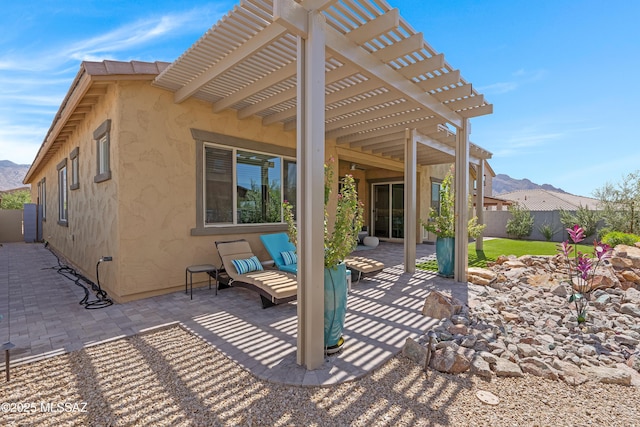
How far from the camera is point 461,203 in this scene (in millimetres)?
6625

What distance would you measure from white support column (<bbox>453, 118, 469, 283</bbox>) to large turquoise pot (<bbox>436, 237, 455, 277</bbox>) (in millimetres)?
187

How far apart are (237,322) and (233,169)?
3.44 meters

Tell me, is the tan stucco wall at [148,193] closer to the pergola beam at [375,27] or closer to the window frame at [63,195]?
the pergola beam at [375,27]

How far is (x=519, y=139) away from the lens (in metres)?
36.8

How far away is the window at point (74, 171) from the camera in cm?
797

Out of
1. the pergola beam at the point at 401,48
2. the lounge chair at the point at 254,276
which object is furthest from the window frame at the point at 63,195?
the pergola beam at the point at 401,48

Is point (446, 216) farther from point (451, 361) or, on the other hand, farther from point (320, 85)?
point (320, 85)

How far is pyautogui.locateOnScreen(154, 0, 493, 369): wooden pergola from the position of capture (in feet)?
9.39

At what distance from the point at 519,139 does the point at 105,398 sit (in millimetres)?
44565

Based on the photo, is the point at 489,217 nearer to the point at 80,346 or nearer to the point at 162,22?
the point at 162,22

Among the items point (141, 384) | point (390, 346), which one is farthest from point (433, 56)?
point (141, 384)

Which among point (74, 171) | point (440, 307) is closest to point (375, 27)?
point (440, 307)

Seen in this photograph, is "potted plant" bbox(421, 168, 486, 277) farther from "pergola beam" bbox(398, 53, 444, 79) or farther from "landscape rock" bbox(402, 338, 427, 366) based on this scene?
"landscape rock" bbox(402, 338, 427, 366)

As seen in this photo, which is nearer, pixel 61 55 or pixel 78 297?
pixel 78 297
